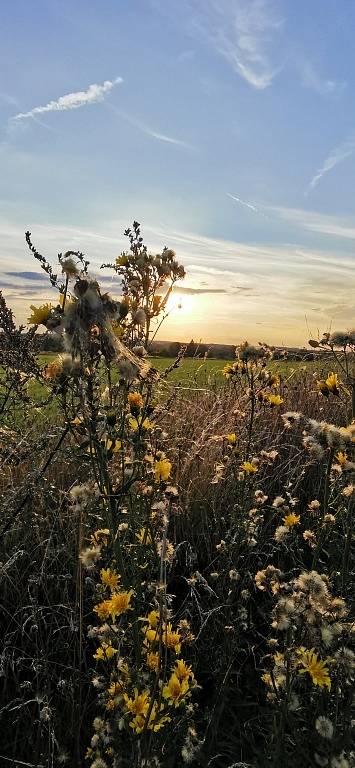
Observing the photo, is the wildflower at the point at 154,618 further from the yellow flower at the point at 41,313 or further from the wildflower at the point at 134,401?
the yellow flower at the point at 41,313

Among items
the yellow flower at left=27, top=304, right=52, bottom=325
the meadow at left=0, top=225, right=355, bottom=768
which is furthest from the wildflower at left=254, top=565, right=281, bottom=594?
the yellow flower at left=27, top=304, right=52, bottom=325

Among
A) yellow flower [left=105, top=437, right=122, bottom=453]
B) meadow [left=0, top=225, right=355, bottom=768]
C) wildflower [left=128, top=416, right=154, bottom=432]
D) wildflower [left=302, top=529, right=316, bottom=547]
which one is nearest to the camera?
meadow [left=0, top=225, right=355, bottom=768]

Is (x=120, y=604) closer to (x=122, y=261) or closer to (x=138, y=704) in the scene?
(x=138, y=704)

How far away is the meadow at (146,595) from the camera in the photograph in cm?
198

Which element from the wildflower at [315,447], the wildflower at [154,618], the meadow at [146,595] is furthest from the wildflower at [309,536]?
the wildflower at [154,618]

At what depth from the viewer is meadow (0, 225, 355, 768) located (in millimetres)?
1976

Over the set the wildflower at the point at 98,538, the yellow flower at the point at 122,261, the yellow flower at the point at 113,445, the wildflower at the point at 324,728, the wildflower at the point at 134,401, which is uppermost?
the yellow flower at the point at 122,261

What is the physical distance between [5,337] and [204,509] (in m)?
1.84

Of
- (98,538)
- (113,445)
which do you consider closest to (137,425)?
(113,445)

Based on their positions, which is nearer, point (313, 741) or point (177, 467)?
point (313, 741)

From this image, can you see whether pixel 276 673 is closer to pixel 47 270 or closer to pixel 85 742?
pixel 85 742

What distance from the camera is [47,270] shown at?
3.16 meters

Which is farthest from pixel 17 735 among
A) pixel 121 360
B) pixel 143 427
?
pixel 121 360

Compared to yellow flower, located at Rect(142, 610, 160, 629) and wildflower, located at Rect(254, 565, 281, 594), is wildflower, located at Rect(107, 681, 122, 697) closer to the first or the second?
yellow flower, located at Rect(142, 610, 160, 629)
